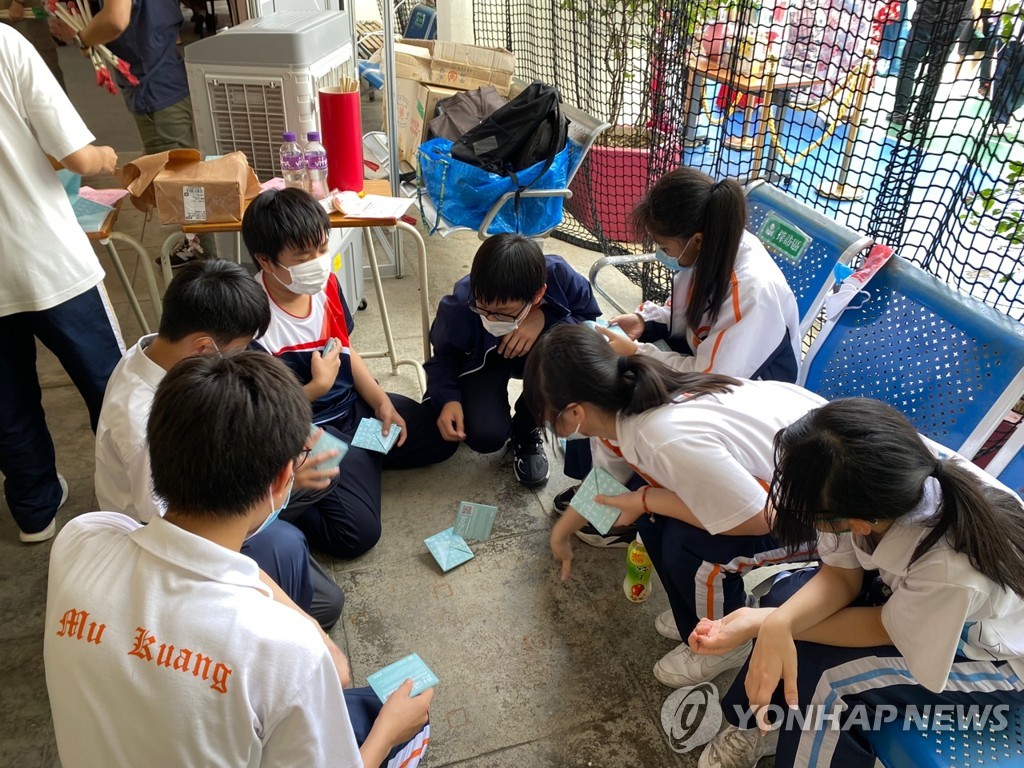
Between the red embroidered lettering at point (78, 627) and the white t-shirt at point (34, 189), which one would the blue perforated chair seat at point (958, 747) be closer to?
the red embroidered lettering at point (78, 627)

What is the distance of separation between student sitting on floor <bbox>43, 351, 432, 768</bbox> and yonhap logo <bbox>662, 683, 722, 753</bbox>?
1.01 meters

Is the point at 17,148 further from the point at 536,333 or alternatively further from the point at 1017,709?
the point at 1017,709

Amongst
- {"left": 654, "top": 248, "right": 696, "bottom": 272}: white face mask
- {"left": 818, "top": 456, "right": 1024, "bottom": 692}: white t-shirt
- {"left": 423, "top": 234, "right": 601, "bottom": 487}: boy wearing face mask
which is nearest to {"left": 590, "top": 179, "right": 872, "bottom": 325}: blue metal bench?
{"left": 654, "top": 248, "right": 696, "bottom": 272}: white face mask

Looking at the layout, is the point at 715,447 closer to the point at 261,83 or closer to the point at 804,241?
the point at 804,241

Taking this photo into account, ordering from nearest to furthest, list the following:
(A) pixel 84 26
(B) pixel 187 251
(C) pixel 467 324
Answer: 1. (C) pixel 467 324
2. (A) pixel 84 26
3. (B) pixel 187 251

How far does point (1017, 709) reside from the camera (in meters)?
1.33

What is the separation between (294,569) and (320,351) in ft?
2.68

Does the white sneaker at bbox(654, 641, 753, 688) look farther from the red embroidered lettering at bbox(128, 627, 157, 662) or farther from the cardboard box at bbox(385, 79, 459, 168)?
the cardboard box at bbox(385, 79, 459, 168)

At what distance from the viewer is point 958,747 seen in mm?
1276

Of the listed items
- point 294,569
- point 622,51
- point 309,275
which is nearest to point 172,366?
point 294,569

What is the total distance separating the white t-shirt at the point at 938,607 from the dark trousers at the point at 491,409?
149 cm

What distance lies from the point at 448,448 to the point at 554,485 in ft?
1.41

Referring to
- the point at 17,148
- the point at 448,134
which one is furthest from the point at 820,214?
the point at 17,148

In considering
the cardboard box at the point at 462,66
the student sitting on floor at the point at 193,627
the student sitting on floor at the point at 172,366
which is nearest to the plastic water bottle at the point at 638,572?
the student sitting on floor at the point at 172,366
